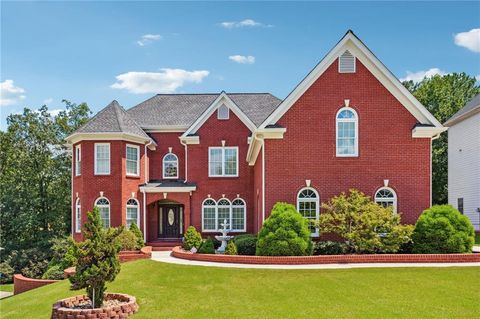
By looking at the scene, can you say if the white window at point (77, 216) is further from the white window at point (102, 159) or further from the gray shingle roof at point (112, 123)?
the gray shingle roof at point (112, 123)

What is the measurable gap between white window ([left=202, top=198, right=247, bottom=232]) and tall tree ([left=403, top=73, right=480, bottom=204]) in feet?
72.3

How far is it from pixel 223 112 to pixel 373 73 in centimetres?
1104

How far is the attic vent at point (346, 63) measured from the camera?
21859 millimetres

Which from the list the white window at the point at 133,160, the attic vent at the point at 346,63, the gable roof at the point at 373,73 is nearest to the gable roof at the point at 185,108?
the white window at the point at 133,160

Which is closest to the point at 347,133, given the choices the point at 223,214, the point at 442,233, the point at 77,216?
the point at 442,233

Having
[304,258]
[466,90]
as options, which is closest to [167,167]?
[304,258]

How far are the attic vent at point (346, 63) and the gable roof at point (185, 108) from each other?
31.9ft

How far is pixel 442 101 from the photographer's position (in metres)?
46.0

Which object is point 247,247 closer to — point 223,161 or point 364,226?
point 364,226

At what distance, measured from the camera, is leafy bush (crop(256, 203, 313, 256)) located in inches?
745

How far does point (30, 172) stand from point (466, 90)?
40.7m

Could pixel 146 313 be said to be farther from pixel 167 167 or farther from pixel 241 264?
pixel 167 167

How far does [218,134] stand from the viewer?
30500 mm

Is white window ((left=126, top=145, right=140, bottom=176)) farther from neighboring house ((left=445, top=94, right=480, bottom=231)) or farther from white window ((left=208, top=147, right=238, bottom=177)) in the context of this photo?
neighboring house ((left=445, top=94, right=480, bottom=231))
